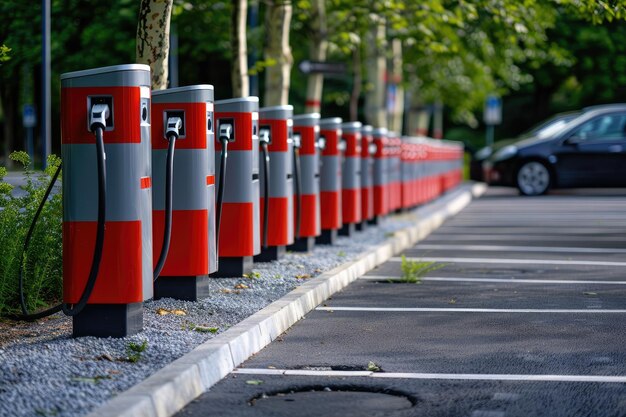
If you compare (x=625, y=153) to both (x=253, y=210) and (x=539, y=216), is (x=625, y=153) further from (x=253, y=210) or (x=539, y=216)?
(x=253, y=210)

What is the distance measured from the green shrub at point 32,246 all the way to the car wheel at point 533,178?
19843 mm

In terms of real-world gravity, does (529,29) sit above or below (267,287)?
above

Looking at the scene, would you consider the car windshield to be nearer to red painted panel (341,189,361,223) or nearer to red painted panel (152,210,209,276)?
red painted panel (341,189,361,223)

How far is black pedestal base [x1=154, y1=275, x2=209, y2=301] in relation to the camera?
28.4 feet

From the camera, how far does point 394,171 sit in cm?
1891

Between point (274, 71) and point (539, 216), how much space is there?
6106 millimetres

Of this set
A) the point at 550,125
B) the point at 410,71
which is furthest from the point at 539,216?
the point at 410,71

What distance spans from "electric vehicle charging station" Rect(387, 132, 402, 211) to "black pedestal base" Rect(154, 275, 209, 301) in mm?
9739

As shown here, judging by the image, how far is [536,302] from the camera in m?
9.82

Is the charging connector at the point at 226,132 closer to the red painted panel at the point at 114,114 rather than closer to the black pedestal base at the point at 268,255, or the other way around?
the black pedestal base at the point at 268,255

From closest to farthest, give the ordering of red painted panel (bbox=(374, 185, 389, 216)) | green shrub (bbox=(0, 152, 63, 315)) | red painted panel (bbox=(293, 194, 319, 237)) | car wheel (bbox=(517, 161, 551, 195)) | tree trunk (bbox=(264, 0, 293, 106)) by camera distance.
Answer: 1. green shrub (bbox=(0, 152, 63, 315))
2. red painted panel (bbox=(293, 194, 319, 237))
3. tree trunk (bbox=(264, 0, 293, 106))
4. red painted panel (bbox=(374, 185, 389, 216))
5. car wheel (bbox=(517, 161, 551, 195))

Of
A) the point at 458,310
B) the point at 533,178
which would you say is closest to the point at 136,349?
the point at 458,310

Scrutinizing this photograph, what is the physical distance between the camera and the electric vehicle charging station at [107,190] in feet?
23.0

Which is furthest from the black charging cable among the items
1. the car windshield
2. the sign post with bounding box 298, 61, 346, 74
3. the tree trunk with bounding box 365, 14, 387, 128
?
the car windshield
